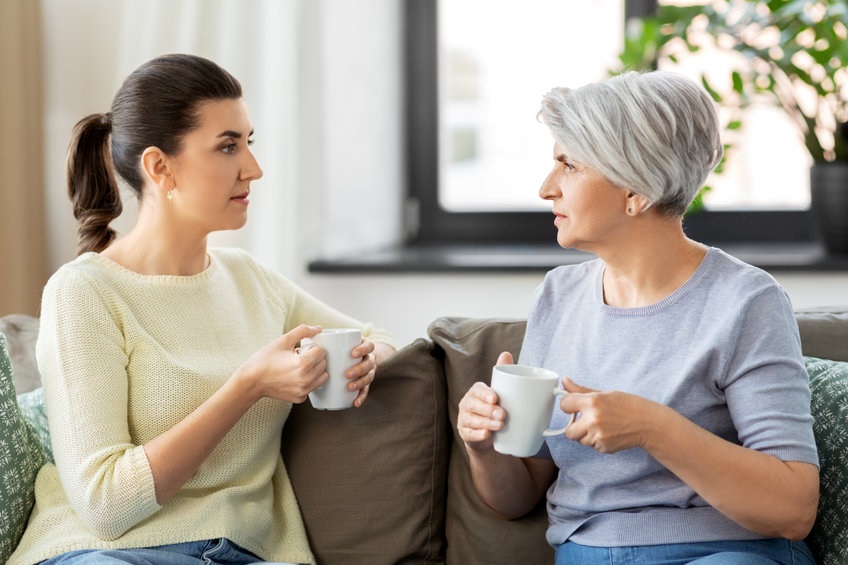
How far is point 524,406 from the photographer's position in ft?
4.41

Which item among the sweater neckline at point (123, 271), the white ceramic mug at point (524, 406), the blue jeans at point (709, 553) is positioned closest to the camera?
the white ceramic mug at point (524, 406)

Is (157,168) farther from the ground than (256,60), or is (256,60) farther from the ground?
(256,60)

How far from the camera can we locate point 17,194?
8.55 ft

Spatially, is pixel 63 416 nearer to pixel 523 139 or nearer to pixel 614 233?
pixel 614 233

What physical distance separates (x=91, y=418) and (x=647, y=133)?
35.8 inches

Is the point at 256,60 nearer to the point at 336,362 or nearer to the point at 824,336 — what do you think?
the point at 336,362

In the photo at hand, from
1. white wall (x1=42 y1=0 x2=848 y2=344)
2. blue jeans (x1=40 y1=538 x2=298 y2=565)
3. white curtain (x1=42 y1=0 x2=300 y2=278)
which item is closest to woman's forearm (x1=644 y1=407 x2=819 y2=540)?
blue jeans (x1=40 y1=538 x2=298 y2=565)

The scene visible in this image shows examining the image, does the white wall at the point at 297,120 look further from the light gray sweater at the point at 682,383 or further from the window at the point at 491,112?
the light gray sweater at the point at 682,383

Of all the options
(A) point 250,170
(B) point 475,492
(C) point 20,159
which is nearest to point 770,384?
(B) point 475,492

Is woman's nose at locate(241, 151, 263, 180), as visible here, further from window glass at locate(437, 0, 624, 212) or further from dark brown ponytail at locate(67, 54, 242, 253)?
window glass at locate(437, 0, 624, 212)

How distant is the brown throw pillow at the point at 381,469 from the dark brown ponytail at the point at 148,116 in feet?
1.74

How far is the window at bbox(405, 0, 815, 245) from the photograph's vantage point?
317 centimetres

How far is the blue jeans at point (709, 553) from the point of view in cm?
144

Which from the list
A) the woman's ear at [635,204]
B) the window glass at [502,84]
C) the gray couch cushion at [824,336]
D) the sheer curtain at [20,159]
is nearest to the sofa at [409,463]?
the gray couch cushion at [824,336]
